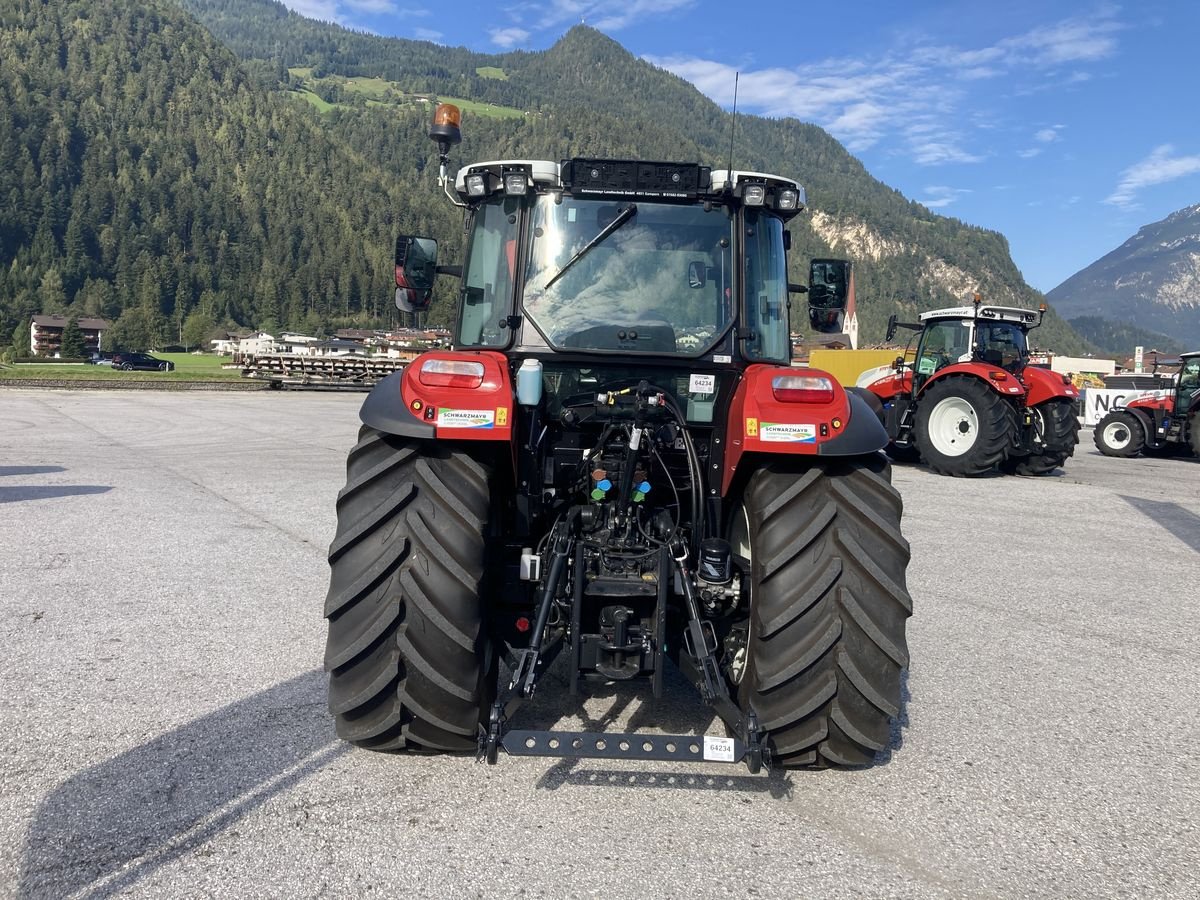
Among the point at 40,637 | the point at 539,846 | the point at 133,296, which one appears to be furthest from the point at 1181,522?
the point at 133,296

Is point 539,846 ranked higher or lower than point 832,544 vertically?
lower

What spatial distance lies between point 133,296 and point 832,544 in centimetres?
14091

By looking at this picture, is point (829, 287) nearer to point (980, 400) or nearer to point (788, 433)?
point (788, 433)

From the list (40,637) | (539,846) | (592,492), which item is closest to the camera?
(539,846)

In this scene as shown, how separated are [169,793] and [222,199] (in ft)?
538

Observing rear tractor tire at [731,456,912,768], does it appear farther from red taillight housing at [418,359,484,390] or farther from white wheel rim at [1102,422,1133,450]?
white wheel rim at [1102,422,1133,450]

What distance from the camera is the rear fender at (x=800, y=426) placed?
3352 millimetres

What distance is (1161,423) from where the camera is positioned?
17.6 meters

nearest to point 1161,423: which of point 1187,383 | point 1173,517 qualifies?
point 1187,383

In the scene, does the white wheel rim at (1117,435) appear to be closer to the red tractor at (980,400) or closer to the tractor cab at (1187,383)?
the tractor cab at (1187,383)

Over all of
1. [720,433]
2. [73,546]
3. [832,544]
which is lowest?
[73,546]

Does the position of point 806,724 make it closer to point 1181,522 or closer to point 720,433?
point 720,433

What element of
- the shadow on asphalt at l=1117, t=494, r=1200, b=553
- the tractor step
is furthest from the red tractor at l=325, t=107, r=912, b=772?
the shadow on asphalt at l=1117, t=494, r=1200, b=553

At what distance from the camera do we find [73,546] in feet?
22.9
